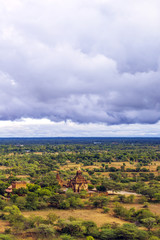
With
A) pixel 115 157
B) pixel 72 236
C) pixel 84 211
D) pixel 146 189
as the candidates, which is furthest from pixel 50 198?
pixel 115 157

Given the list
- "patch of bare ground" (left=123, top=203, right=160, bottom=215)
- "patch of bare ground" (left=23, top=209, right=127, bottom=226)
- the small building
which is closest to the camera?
"patch of bare ground" (left=23, top=209, right=127, bottom=226)

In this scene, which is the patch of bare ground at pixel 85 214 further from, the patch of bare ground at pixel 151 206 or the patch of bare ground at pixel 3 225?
the patch of bare ground at pixel 151 206

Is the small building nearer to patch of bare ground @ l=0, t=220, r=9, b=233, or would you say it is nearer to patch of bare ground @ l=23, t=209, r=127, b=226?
patch of bare ground @ l=23, t=209, r=127, b=226

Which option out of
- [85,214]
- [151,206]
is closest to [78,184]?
[85,214]

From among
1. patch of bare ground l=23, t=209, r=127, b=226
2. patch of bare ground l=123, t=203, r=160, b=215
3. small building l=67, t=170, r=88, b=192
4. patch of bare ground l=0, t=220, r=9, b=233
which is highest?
small building l=67, t=170, r=88, b=192

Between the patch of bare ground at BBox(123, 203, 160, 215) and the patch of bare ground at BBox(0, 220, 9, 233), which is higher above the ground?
the patch of bare ground at BBox(0, 220, 9, 233)

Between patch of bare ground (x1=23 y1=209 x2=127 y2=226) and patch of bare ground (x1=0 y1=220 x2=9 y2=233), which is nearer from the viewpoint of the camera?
patch of bare ground (x1=0 y1=220 x2=9 y2=233)

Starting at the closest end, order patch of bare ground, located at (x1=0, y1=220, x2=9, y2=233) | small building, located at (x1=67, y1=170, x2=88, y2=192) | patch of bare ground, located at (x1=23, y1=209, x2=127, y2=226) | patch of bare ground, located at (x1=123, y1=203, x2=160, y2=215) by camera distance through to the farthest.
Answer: patch of bare ground, located at (x1=0, y1=220, x2=9, y2=233)
patch of bare ground, located at (x1=23, y1=209, x2=127, y2=226)
patch of bare ground, located at (x1=123, y1=203, x2=160, y2=215)
small building, located at (x1=67, y1=170, x2=88, y2=192)

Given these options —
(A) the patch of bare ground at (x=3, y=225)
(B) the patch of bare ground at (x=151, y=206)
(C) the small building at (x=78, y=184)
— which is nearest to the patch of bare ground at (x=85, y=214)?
(A) the patch of bare ground at (x=3, y=225)

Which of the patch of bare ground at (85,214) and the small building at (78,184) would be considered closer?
the patch of bare ground at (85,214)

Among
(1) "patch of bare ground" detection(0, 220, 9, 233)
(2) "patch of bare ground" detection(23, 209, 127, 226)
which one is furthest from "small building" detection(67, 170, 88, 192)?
(1) "patch of bare ground" detection(0, 220, 9, 233)

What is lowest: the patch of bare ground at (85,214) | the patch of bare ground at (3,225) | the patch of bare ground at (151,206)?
the patch of bare ground at (151,206)

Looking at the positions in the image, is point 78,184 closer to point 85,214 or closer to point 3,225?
point 85,214
